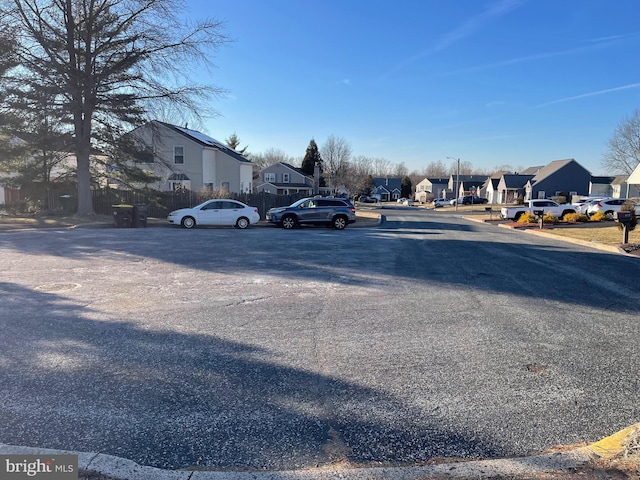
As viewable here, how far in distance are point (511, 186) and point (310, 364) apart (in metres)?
83.0

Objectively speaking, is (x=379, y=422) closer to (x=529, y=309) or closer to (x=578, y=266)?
(x=529, y=309)

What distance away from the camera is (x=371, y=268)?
11141 mm

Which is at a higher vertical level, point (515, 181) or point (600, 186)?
point (515, 181)

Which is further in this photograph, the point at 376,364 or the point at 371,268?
the point at 371,268

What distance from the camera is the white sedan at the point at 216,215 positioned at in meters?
23.2

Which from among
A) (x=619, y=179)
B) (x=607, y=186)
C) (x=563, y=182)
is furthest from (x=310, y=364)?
(x=607, y=186)

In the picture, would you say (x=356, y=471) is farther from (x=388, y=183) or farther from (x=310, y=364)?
(x=388, y=183)

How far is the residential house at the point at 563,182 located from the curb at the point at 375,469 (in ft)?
257

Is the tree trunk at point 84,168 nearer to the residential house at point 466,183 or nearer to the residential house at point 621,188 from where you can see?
the residential house at point 621,188

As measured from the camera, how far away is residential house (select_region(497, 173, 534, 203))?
3105 inches

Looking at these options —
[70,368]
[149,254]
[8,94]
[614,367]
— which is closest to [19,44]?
[8,94]

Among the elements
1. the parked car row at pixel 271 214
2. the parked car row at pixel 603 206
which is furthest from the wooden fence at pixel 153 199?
the parked car row at pixel 603 206

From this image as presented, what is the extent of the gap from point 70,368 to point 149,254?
28.5 ft

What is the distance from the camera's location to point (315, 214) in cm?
2398
